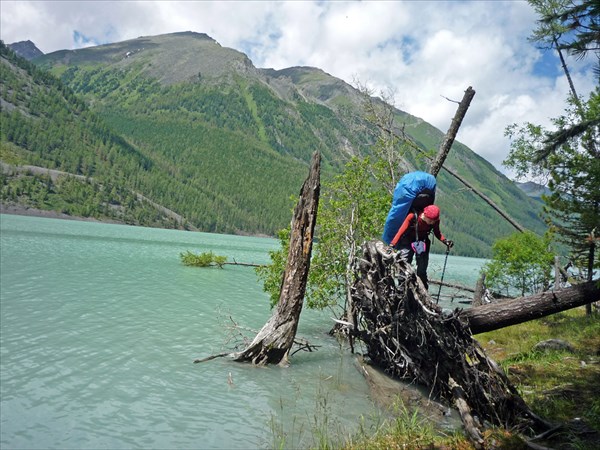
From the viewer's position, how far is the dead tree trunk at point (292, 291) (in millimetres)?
13078

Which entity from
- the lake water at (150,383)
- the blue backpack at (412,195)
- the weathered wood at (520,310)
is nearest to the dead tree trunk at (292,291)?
the lake water at (150,383)

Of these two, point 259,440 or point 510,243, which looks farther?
Result: point 510,243

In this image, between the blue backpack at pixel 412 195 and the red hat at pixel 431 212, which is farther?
the blue backpack at pixel 412 195

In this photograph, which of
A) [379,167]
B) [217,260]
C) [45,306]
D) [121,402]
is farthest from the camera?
[217,260]

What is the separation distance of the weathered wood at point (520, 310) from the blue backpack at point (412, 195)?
264 cm

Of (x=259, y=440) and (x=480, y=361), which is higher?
(x=480, y=361)

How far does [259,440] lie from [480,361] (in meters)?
4.51

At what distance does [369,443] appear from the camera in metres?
6.91

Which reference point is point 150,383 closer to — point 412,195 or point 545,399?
point 412,195

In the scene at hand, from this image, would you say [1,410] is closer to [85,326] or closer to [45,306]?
[85,326]

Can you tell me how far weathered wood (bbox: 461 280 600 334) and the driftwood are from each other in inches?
26.7

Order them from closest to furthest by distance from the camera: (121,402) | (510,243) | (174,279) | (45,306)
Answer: (121,402) < (45,306) < (510,243) < (174,279)

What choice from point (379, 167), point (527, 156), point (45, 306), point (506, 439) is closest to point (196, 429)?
point (506, 439)

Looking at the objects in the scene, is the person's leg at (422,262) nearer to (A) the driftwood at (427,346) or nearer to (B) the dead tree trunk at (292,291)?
(A) the driftwood at (427,346)
